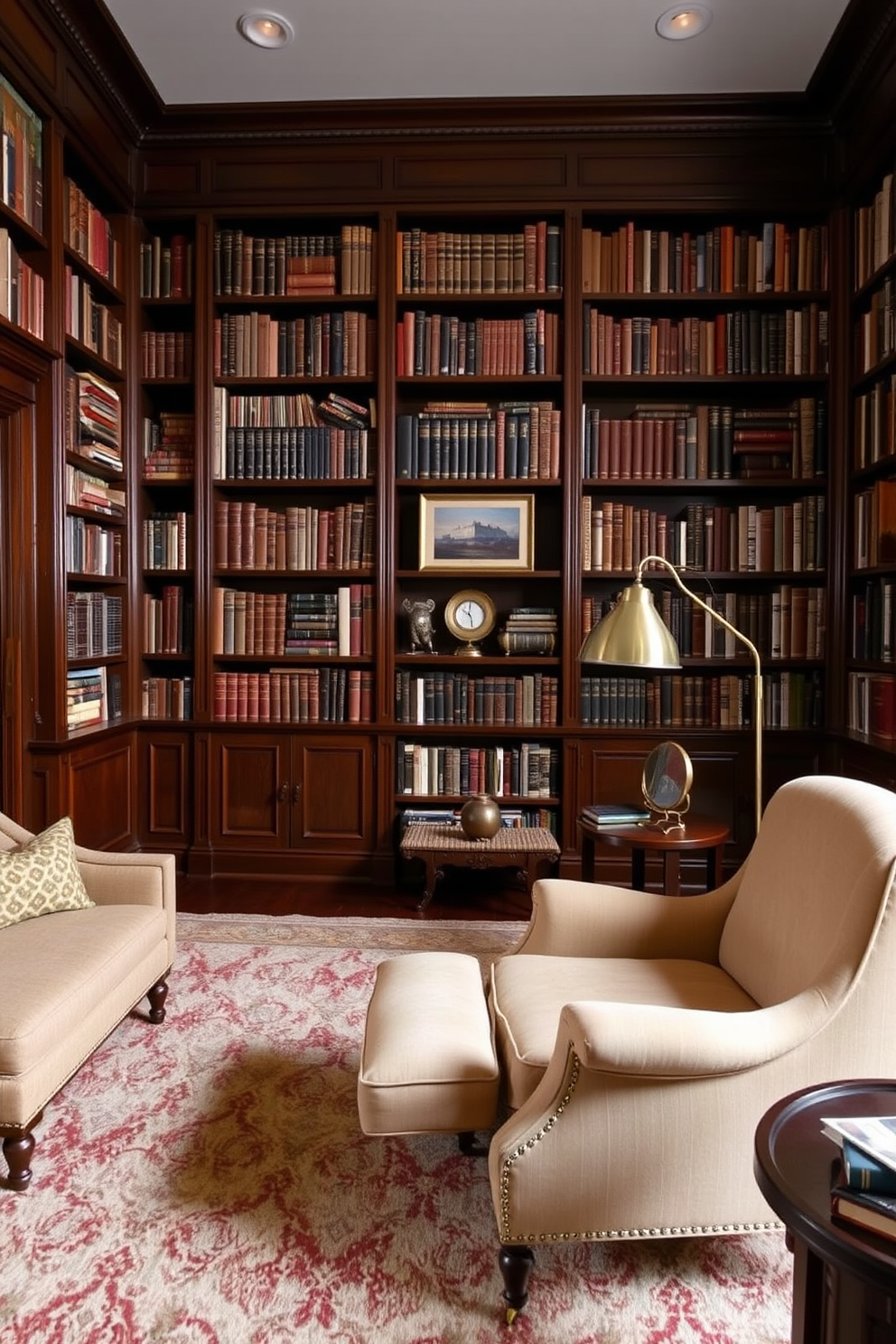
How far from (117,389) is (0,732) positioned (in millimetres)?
1716

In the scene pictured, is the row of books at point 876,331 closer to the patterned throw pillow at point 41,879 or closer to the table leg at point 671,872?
the table leg at point 671,872

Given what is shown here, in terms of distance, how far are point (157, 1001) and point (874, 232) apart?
12.7 feet

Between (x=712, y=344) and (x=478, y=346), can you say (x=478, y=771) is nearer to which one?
(x=478, y=346)

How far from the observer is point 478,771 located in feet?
13.1

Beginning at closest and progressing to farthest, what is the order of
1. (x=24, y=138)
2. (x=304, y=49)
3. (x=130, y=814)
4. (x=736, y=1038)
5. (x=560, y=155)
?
(x=736, y=1038) → (x=24, y=138) → (x=304, y=49) → (x=560, y=155) → (x=130, y=814)

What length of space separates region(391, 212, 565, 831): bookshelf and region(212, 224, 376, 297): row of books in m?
0.20

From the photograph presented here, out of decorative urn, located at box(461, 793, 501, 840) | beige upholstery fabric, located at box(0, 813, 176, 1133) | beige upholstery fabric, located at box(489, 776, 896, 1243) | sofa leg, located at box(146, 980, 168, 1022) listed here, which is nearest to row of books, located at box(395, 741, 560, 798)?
decorative urn, located at box(461, 793, 501, 840)

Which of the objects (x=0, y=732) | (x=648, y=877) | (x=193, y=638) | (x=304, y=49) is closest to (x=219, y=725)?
(x=193, y=638)

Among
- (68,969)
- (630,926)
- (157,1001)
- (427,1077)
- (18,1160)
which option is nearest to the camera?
(427,1077)

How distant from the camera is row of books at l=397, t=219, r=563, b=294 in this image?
3.86 metres

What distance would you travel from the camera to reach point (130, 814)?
4090 mm

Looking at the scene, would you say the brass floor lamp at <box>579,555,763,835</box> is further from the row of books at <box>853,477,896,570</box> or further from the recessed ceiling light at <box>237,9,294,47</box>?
the recessed ceiling light at <box>237,9,294,47</box>

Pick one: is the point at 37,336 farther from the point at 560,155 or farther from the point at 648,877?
the point at 648,877

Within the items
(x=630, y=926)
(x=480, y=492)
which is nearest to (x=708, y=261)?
(x=480, y=492)
